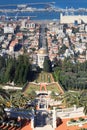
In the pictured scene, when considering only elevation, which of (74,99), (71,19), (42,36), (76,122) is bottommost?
(76,122)

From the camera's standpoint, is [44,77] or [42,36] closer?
[44,77]

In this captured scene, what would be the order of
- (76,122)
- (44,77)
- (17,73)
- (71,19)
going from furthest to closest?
1. (71,19)
2. (44,77)
3. (17,73)
4. (76,122)

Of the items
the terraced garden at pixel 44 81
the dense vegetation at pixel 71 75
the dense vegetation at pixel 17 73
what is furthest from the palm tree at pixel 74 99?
the dense vegetation at pixel 17 73

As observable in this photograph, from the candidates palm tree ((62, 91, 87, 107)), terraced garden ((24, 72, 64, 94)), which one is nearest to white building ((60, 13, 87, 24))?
terraced garden ((24, 72, 64, 94))

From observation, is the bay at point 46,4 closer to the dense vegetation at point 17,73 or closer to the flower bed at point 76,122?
the dense vegetation at point 17,73

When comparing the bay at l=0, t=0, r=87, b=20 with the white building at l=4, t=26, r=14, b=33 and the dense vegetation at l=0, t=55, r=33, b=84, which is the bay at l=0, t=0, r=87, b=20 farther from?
the dense vegetation at l=0, t=55, r=33, b=84

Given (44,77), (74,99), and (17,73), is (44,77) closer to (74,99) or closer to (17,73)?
(17,73)

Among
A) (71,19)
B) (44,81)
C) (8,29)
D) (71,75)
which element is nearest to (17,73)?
(44,81)

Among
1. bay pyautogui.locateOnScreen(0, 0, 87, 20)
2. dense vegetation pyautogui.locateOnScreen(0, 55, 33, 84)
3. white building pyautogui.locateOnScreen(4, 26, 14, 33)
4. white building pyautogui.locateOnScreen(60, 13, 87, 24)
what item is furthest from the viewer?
bay pyautogui.locateOnScreen(0, 0, 87, 20)

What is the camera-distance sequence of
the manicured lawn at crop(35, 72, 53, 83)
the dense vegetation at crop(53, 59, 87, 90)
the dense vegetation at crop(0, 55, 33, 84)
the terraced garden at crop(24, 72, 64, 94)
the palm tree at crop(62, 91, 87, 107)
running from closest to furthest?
the palm tree at crop(62, 91, 87, 107) → the terraced garden at crop(24, 72, 64, 94) → the dense vegetation at crop(53, 59, 87, 90) → the dense vegetation at crop(0, 55, 33, 84) → the manicured lawn at crop(35, 72, 53, 83)
